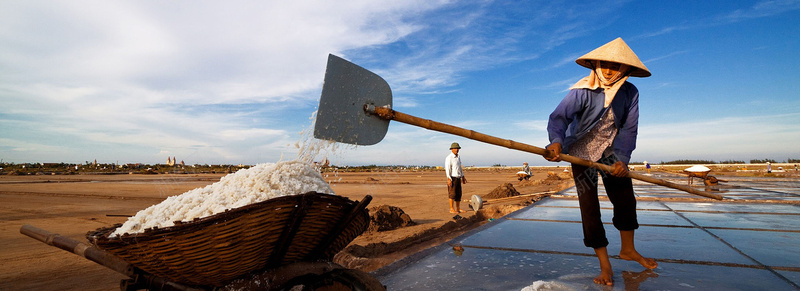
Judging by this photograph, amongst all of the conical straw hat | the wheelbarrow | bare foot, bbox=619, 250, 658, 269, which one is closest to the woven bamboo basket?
the wheelbarrow

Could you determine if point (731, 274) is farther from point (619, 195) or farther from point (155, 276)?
point (155, 276)

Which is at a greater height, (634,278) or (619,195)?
(619,195)

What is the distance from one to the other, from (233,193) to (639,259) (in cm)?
284

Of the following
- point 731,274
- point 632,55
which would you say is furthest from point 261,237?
point 731,274

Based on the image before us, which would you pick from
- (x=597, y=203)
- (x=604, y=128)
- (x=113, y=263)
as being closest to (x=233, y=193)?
(x=113, y=263)

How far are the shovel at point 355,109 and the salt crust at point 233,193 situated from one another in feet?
0.88

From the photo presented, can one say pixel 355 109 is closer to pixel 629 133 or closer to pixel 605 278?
pixel 605 278

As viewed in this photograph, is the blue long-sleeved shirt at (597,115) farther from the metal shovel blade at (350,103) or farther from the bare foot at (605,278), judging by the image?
the metal shovel blade at (350,103)

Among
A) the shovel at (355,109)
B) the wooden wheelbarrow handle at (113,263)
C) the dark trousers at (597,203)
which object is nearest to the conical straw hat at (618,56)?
the dark trousers at (597,203)

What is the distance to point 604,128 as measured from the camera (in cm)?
279

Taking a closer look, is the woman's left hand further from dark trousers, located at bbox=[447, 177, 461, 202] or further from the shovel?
dark trousers, located at bbox=[447, 177, 461, 202]

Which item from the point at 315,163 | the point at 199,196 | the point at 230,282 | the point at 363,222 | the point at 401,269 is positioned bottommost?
the point at 401,269

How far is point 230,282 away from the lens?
5.03 feet

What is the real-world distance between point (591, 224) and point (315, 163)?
1980 millimetres
